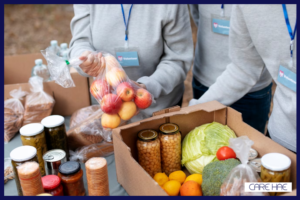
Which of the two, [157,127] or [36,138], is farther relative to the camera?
[157,127]

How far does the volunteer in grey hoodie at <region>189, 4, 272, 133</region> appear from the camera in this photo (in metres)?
1.49

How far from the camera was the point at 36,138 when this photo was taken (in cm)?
106

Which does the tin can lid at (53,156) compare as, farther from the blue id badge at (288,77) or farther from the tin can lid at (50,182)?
the blue id badge at (288,77)

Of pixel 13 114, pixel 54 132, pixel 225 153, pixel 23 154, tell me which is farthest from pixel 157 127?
pixel 13 114

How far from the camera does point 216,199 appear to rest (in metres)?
0.79

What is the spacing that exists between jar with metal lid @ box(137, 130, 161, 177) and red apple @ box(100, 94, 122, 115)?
0.14 m

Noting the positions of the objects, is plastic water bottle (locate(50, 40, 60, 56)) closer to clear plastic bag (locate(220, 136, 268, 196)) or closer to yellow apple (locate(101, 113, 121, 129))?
yellow apple (locate(101, 113, 121, 129))

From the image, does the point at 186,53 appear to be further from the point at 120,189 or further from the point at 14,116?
the point at 14,116

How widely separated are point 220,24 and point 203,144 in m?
0.66

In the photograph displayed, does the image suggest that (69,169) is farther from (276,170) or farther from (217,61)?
(217,61)

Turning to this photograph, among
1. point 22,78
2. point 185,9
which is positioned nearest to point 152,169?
point 185,9

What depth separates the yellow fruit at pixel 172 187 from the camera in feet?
3.05

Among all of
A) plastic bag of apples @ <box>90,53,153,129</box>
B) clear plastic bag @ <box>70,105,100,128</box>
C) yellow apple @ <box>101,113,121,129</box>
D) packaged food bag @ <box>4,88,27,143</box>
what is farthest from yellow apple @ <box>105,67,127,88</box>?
packaged food bag @ <box>4,88,27,143</box>

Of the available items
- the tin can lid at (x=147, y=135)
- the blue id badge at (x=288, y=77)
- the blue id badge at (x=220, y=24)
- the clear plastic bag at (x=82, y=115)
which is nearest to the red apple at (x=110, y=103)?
the tin can lid at (x=147, y=135)
